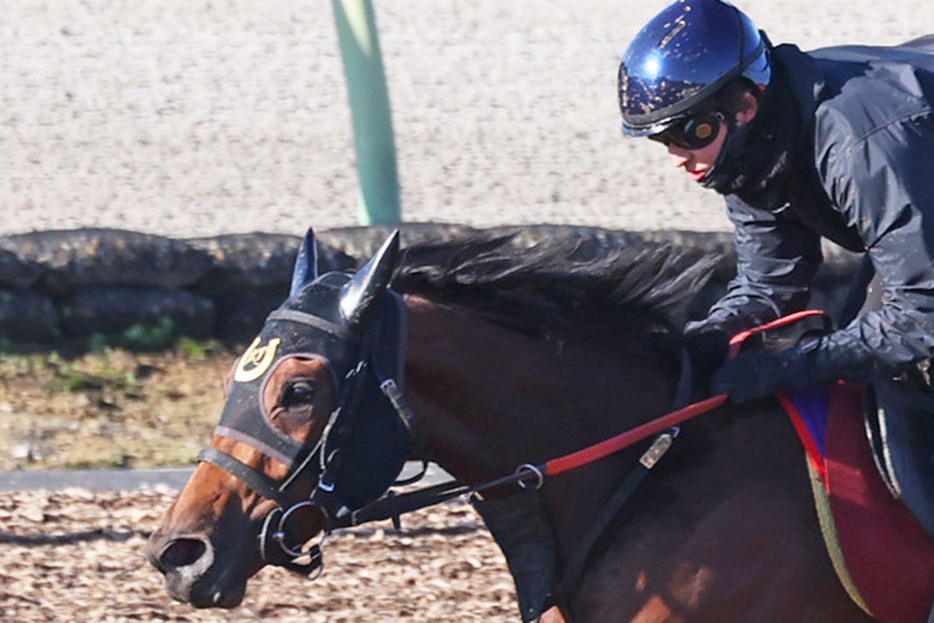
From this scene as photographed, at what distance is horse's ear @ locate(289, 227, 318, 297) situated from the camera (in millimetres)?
3680

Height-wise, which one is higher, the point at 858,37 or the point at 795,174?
the point at 795,174

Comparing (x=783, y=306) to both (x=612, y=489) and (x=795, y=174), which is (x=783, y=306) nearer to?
(x=795, y=174)

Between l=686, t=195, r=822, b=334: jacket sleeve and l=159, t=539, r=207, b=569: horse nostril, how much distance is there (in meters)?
1.45

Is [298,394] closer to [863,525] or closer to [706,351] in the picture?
[706,351]

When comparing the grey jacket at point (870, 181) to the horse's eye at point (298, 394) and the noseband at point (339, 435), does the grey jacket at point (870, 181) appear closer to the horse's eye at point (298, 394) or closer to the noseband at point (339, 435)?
the noseband at point (339, 435)

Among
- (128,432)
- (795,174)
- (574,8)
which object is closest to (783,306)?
(795,174)

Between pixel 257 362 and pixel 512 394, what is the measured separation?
0.53m

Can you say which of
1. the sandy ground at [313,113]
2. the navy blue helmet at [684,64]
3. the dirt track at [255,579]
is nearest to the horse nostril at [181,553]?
the navy blue helmet at [684,64]

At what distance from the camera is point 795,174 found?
383cm

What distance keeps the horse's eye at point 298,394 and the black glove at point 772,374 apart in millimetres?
880

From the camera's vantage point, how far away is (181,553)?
3.40m

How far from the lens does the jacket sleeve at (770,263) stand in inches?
169

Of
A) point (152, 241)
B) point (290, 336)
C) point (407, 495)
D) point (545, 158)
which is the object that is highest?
point (290, 336)

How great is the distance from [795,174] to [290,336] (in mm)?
1154
